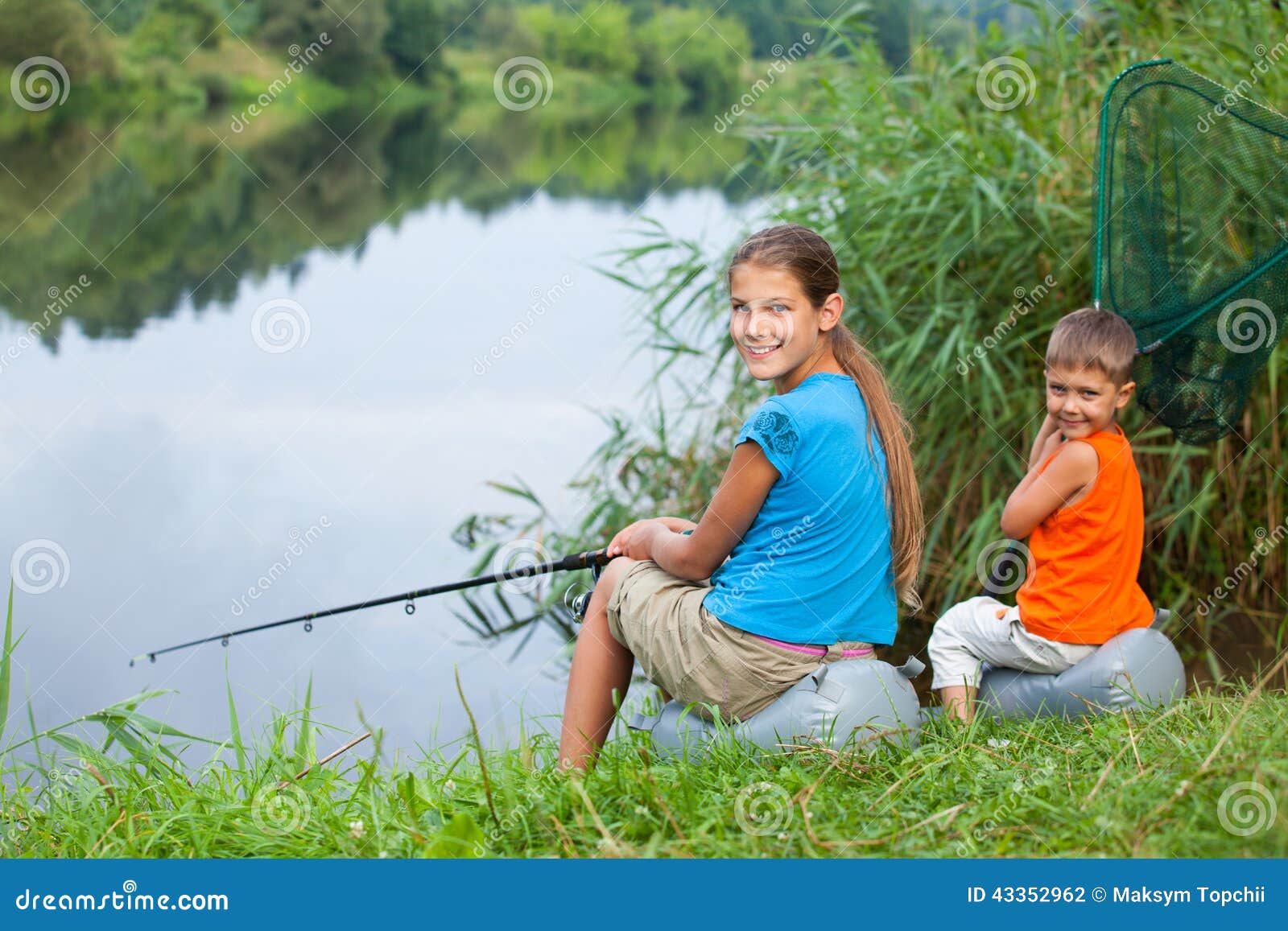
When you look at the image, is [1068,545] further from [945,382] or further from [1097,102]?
[1097,102]

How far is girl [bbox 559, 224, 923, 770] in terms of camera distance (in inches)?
92.7

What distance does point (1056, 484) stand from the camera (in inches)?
101

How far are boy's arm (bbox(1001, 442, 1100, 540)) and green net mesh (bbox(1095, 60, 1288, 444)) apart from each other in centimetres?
33

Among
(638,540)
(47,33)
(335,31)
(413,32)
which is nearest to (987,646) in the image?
(638,540)

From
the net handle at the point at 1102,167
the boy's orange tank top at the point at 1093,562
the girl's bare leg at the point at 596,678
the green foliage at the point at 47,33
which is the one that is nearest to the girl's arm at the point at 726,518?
the girl's bare leg at the point at 596,678

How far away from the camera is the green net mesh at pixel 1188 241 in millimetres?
2781

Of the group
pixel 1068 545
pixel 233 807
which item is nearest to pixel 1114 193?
pixel 1068 545

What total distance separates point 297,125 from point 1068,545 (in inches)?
789

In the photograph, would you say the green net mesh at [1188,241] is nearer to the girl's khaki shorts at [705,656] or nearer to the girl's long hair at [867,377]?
the girl's long hair at [867,377]

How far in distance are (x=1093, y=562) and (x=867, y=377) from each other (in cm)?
57

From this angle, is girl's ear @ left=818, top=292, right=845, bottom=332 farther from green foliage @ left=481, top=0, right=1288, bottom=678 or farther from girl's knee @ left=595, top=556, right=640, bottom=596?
green foliage @ left=481, top=0, right=1288, bottom=678

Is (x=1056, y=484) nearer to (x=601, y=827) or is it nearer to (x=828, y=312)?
(x=828, y=312)

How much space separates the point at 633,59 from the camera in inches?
811

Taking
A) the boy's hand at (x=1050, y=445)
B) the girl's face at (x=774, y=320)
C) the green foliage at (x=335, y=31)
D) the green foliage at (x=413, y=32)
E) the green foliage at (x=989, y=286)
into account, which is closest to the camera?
the girl's face at (x=774, y=320)
